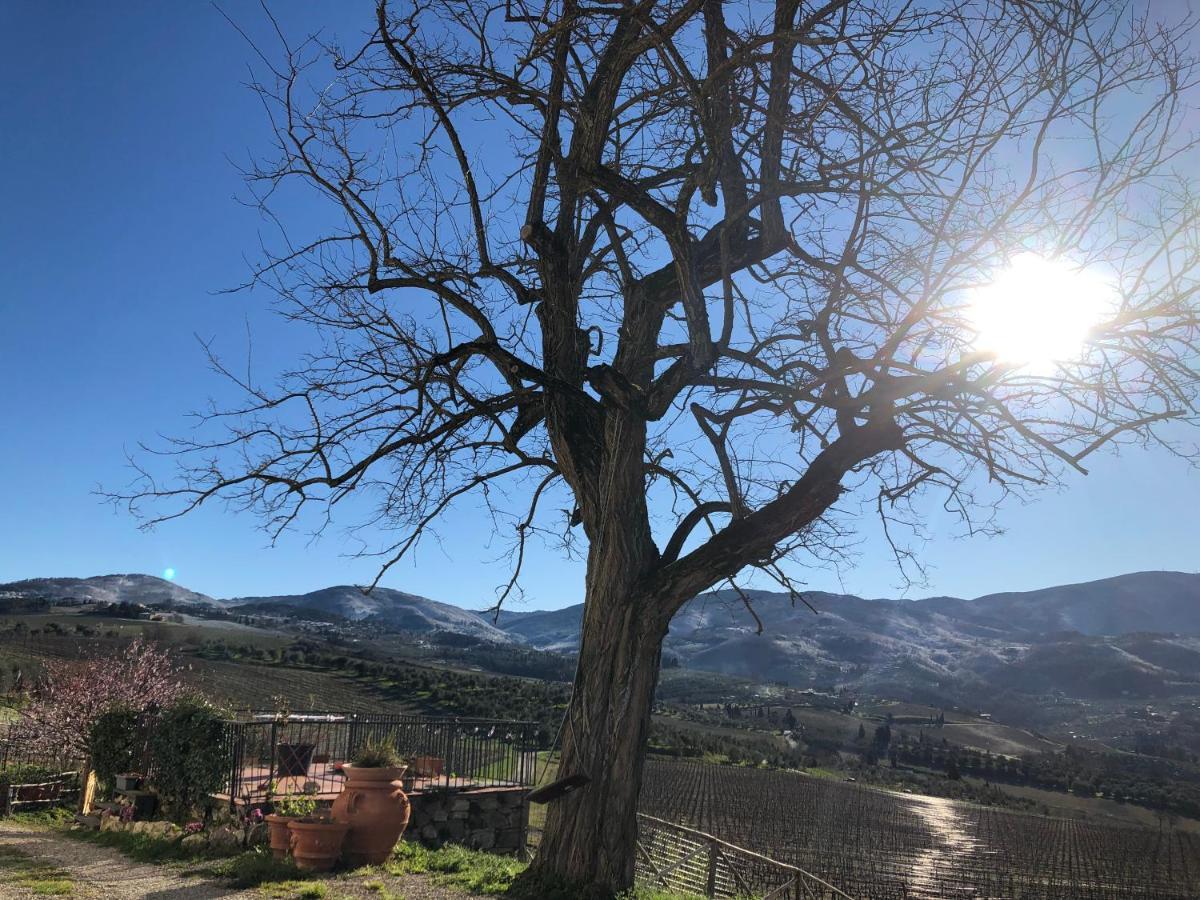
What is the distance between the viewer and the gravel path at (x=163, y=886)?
24.5 ft

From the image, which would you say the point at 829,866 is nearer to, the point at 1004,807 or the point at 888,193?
the point at 888,193

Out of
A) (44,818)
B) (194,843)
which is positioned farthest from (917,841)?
(194,843)

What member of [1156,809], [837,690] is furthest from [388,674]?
[837,690]

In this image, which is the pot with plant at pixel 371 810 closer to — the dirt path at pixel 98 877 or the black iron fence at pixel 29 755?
the dirt path at pixel 98 877

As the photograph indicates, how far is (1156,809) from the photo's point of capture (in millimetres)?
64812

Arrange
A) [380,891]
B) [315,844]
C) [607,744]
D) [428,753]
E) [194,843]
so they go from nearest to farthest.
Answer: [607,744]
[380,891]
[315,844]
[194,843]
[428,753]

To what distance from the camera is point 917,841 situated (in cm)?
3731

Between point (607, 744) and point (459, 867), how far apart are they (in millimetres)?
2895

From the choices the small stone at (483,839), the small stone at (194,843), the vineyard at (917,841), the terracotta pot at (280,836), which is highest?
the terracotta pot at (280,836)

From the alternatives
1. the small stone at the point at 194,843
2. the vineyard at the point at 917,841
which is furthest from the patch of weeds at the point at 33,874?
the vineyard at the point at 917,841

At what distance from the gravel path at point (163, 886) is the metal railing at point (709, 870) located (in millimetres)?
3367

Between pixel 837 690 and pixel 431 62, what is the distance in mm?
165229

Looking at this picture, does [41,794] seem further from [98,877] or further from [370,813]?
[370,813]

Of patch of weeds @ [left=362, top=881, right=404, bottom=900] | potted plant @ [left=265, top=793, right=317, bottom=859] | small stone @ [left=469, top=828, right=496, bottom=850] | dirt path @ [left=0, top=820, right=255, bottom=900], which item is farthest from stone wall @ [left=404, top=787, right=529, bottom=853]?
patch of weeds @ [left=362, top=881, right=404, bottom=900]
